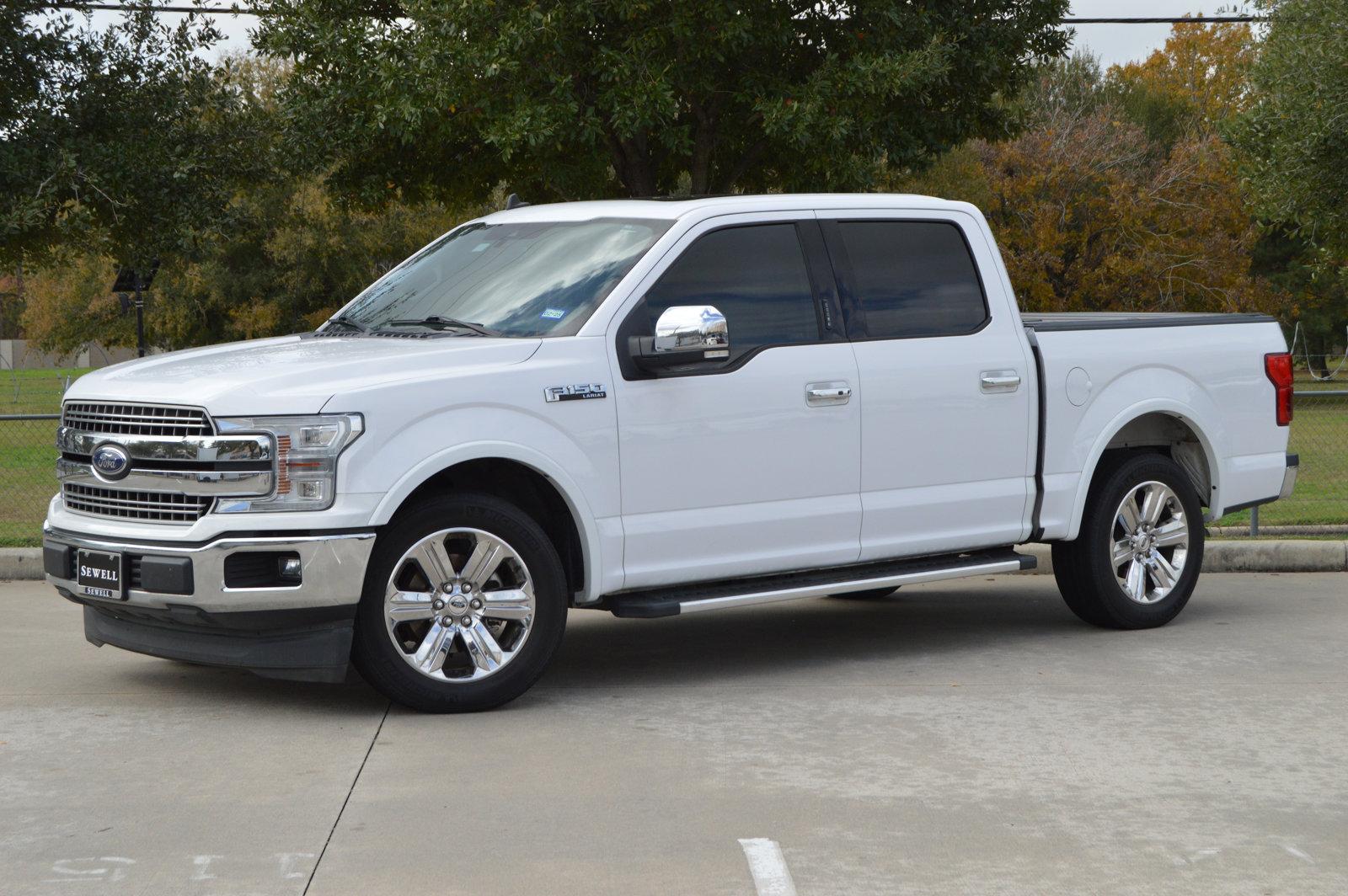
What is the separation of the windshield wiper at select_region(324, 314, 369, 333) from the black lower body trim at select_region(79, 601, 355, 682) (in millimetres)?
1639

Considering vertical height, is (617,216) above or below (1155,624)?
above

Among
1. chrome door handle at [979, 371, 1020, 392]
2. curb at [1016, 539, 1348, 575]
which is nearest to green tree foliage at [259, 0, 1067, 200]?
curb at [1016, 539, 1348, 575]

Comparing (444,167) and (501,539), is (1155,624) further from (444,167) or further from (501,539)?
(444,167)

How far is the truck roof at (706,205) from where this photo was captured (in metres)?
7.65

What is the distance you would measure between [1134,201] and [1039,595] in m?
35.1

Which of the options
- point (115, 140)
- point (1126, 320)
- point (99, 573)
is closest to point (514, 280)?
point (99, 573)

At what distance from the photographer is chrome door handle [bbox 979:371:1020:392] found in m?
8.09

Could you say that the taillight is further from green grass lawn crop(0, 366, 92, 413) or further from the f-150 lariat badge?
green grass lawn crop(0, 366, 92, 413)

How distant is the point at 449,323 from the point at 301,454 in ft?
3.98

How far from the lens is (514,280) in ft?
24.8

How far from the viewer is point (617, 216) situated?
7766mm

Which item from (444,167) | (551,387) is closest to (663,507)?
(551,387)

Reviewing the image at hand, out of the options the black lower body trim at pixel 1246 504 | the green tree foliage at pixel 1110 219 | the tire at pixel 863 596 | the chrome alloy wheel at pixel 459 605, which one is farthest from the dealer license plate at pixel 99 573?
the green tree foliage at pixel 1110 219

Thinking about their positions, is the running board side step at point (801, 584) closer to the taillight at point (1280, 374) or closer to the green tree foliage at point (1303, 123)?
the taillight at point (1280, 374)
